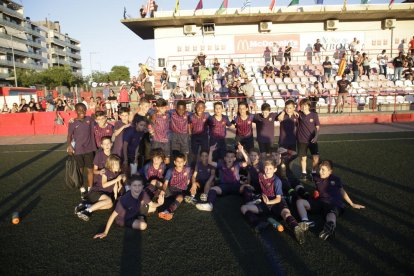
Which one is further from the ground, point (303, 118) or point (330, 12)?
point (330, 12)

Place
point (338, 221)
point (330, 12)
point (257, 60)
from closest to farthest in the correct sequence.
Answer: point (338, 221) → point (330, 12) → point (257, 60)

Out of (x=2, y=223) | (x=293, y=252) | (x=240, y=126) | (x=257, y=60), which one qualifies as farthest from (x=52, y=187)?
(x=257, y=60)

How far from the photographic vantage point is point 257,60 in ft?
81.8

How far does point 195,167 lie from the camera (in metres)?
6.61

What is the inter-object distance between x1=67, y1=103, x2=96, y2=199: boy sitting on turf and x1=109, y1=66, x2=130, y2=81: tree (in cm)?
8351

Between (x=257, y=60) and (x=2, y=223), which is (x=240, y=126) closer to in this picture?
(x=2, y=223)

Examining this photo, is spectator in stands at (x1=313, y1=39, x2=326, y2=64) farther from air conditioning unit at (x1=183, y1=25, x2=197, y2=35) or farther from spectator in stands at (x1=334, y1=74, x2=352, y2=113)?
air conditioning unit at (x1=183, y1=25, x2=197, y2=35)

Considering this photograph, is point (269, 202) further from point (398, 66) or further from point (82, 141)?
point (398, 66)

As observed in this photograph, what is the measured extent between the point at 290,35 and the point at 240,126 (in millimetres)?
20537

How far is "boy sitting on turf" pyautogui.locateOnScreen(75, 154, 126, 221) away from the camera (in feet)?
18.1

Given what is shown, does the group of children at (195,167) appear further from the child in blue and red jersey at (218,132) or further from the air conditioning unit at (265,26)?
the air conditioning unit at (265,26)

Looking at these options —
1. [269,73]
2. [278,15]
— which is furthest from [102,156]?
[278,15]

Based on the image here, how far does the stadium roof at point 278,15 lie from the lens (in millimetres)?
22938

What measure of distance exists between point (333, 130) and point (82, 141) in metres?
12.0
